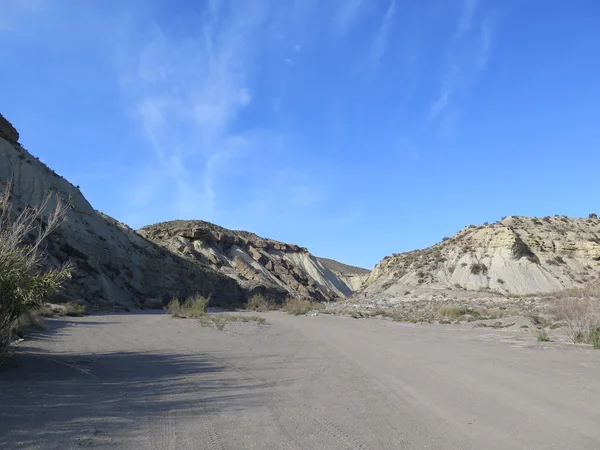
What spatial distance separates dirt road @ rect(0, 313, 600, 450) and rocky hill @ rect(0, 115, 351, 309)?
78.7ft

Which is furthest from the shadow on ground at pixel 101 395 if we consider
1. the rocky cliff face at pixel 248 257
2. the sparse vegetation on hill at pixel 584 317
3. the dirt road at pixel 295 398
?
the rocky cliff face at pixel 248 257

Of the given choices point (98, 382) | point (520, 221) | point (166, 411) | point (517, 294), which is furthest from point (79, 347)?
point (520, 221)

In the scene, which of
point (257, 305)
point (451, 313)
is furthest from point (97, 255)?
point (451, 313)

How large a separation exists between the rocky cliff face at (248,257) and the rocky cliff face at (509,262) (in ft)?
60.5

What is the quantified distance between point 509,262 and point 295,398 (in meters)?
46.5

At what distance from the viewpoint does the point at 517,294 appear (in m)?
42.1

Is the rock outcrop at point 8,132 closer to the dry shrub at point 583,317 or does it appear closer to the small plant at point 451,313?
the small plant at point 451,313

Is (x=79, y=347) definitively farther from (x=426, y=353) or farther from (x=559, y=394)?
(x=559, y=394)

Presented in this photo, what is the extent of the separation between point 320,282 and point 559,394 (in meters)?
80.5

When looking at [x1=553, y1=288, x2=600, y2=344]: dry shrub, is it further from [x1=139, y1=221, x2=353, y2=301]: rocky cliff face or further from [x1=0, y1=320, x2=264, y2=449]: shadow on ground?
[x1=139, y1=221, x2=353, y2=301]: rocky cliff face

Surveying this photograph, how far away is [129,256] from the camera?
1773 inches

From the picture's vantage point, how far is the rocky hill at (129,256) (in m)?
35.8

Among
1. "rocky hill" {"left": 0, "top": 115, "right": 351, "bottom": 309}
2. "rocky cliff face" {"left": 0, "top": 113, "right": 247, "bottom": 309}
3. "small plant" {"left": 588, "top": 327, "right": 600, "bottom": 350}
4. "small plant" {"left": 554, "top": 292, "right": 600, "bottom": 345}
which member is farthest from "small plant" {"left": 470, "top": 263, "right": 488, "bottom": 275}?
"small plant" {"left": 588, "top": 327, "right": 600, "bottom": 350}

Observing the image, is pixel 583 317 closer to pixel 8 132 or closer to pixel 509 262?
pixel 509 262
